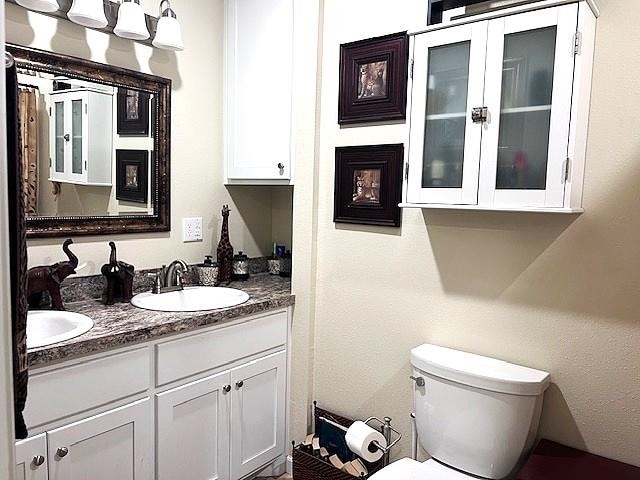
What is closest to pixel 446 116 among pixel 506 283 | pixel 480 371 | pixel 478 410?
pixel 506 283

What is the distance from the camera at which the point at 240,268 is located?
2.64m

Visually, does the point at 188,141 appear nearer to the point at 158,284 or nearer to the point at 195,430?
the point at 158,284

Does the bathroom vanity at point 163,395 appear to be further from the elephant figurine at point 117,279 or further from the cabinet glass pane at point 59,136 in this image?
the cabinet glass pane at point 59,136

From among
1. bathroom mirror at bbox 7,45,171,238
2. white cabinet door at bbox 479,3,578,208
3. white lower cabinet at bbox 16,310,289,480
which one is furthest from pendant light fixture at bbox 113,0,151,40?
white cabinet door at bbox 479,3,578,208

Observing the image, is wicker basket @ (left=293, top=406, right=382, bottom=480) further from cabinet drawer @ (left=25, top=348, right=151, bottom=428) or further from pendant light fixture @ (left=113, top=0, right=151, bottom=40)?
pendant light fixture @ (left=113, top=0, right=151, bottom=40)

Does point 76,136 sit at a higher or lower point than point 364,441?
higher

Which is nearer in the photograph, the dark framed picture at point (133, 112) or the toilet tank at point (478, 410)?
the toilet tank at point (478, 410)

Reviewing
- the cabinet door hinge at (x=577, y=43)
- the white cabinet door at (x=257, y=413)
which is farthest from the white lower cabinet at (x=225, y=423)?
the cabinet door hinge at (x=577, y=43)

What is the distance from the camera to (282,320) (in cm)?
234

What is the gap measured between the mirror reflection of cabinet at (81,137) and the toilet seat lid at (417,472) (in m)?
1.64

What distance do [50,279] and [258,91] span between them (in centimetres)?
128

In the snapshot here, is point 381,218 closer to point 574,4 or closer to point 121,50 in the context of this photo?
point 574,4

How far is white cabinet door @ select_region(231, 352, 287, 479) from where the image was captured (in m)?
2.14

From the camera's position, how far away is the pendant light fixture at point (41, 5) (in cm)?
180
